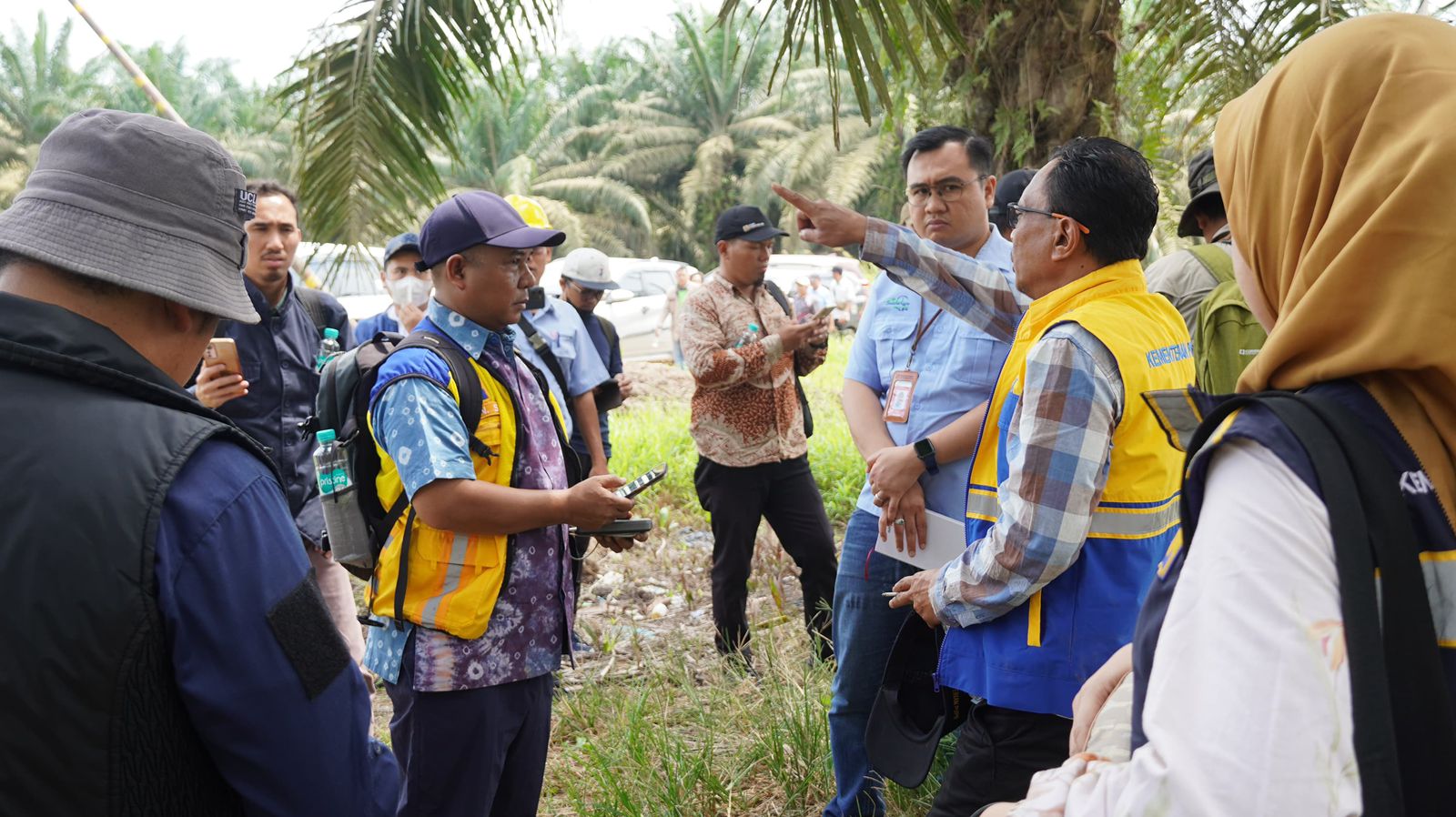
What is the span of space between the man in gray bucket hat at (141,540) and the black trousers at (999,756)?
127 centimetres

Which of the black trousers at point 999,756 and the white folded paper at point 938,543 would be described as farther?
the white folded paper at point 938,543

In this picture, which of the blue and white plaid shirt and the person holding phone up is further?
the person holding phone up

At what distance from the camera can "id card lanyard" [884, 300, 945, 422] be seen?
331 cm

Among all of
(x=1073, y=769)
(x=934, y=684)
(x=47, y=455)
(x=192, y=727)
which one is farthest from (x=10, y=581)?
(x=934, y=684)

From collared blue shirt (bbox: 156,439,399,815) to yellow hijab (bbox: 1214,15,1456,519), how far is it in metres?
1.23

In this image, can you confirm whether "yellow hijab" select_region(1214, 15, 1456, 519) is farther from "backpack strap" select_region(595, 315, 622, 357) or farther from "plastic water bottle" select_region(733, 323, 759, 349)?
"backpack strap" select_region(595, 315, 622, 357)

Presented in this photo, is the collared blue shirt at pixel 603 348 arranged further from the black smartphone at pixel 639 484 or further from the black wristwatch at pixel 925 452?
the black wristwatch at pixel 925 452

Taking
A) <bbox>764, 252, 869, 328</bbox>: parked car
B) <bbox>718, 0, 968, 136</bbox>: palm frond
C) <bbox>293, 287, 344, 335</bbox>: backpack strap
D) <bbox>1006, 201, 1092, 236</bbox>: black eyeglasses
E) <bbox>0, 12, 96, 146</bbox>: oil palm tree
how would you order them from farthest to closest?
<bbox>0, 12, 96, 146</bbox>: oil palm tree, <bbox>764, 252, 869, 328</bbox>: parked car, <bbox>293, 287, 344, 335</bbox>: backpack strap, <bbox>718, 0, 968, 136</bbox>: palm frond, <bbox>1006, 201, 1092, 236</bbox>: black eyeglasses

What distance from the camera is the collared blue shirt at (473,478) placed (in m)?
2.50

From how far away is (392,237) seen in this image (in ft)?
18.1

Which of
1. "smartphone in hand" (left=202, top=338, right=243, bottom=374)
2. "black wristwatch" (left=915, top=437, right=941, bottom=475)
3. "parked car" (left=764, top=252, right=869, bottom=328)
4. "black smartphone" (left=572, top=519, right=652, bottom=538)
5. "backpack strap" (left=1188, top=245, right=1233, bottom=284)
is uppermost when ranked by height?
"smartphone in hand" (left=202, top=338, right=243, bottom=374)

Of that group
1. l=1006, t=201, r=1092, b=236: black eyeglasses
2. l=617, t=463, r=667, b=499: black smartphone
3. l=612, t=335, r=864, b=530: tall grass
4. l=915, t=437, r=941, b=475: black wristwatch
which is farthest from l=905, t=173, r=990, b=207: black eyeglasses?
l=612, t=335, r=864, b=530: tall grass

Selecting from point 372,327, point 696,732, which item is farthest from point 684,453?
point 696,732

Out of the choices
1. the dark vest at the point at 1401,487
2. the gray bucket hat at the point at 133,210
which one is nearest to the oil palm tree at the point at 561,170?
the gray bucket hat at the point at 133,210
